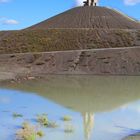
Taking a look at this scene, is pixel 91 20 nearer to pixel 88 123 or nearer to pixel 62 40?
pixel 62 40

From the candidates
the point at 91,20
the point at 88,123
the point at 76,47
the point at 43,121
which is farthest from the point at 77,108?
the point at 91,20

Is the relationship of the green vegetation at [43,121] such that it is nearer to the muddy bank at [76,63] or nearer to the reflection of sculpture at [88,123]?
the reflection of sculpture at [88,123]

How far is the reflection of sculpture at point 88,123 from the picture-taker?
73.4 ft

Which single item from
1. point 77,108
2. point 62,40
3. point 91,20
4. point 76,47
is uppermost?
point 91,20

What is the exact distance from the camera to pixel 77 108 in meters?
32.0

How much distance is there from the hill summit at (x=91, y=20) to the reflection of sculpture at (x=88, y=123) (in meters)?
106

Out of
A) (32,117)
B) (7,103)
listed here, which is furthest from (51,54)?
(32,117)

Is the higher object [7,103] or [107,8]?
[107,8]

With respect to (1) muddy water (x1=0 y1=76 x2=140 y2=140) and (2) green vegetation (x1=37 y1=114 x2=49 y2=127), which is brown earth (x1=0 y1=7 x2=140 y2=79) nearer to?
(1) muddy water (x1=0 y1=76 x2=140 y2=140)

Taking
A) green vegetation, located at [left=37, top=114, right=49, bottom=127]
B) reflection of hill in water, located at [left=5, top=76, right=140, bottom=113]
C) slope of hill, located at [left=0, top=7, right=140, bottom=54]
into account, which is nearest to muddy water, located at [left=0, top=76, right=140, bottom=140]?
reflection of hill in water, located at [left=5, top=76, right=140, bottom=113]

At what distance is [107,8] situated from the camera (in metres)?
161

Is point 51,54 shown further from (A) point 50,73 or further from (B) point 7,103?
(B) point 7,103

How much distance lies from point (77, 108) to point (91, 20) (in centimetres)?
11105

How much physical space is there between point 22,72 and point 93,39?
3720cm
